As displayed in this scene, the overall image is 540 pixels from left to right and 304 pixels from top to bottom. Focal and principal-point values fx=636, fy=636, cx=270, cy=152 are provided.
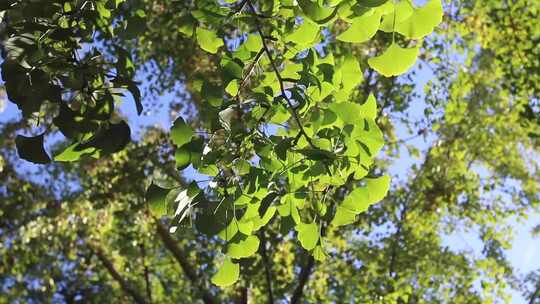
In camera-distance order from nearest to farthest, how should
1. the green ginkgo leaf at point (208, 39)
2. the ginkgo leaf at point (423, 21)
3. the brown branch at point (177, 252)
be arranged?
the ginkgo leaf at point (423, 21)
the green ginkgo leaf at point (208, 39)
the brown branch at point (177, 252)

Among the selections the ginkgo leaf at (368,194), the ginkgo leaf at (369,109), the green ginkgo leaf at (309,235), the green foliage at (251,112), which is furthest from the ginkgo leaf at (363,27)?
the green ginkgo leaf at (309,235)

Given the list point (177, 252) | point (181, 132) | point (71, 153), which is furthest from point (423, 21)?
point (177, 252)

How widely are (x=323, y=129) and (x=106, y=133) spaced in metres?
0.49

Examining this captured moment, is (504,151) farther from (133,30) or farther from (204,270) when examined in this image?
(133,30)

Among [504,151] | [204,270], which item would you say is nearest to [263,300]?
[204,270]

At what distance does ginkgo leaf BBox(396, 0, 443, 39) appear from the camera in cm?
105

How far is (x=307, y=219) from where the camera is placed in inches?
216

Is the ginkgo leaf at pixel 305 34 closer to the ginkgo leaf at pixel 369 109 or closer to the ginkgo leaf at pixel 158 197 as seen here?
the ginkgo leaf at pixel 369 109

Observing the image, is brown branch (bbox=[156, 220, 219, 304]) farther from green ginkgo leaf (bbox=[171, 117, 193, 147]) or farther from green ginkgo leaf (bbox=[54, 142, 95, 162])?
green ginkgo leaf (bbox=[171, 117, 193, 147])

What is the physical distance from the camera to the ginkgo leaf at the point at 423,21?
105 cm

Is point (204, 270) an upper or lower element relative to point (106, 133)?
upper

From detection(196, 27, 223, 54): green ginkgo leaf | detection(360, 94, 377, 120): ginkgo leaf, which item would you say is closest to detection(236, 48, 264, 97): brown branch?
detection(196, 27, 223, 54): green ginkgo leaf

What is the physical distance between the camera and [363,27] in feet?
3.61

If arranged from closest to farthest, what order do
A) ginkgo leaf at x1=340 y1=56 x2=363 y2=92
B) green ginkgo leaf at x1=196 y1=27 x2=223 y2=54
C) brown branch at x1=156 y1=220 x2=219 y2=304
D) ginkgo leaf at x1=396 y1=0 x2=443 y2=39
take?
ginkgo leaf at x1=396 y1=0 x2=443 y2=39, ginkgo leaf at x1=340 y1=56 x2=363 y2=92, green ginkgo leaf at x1=196 y1=27 x2=223 y2=54, brown branch at x1=156 y1=220 x2=219 y2=304
